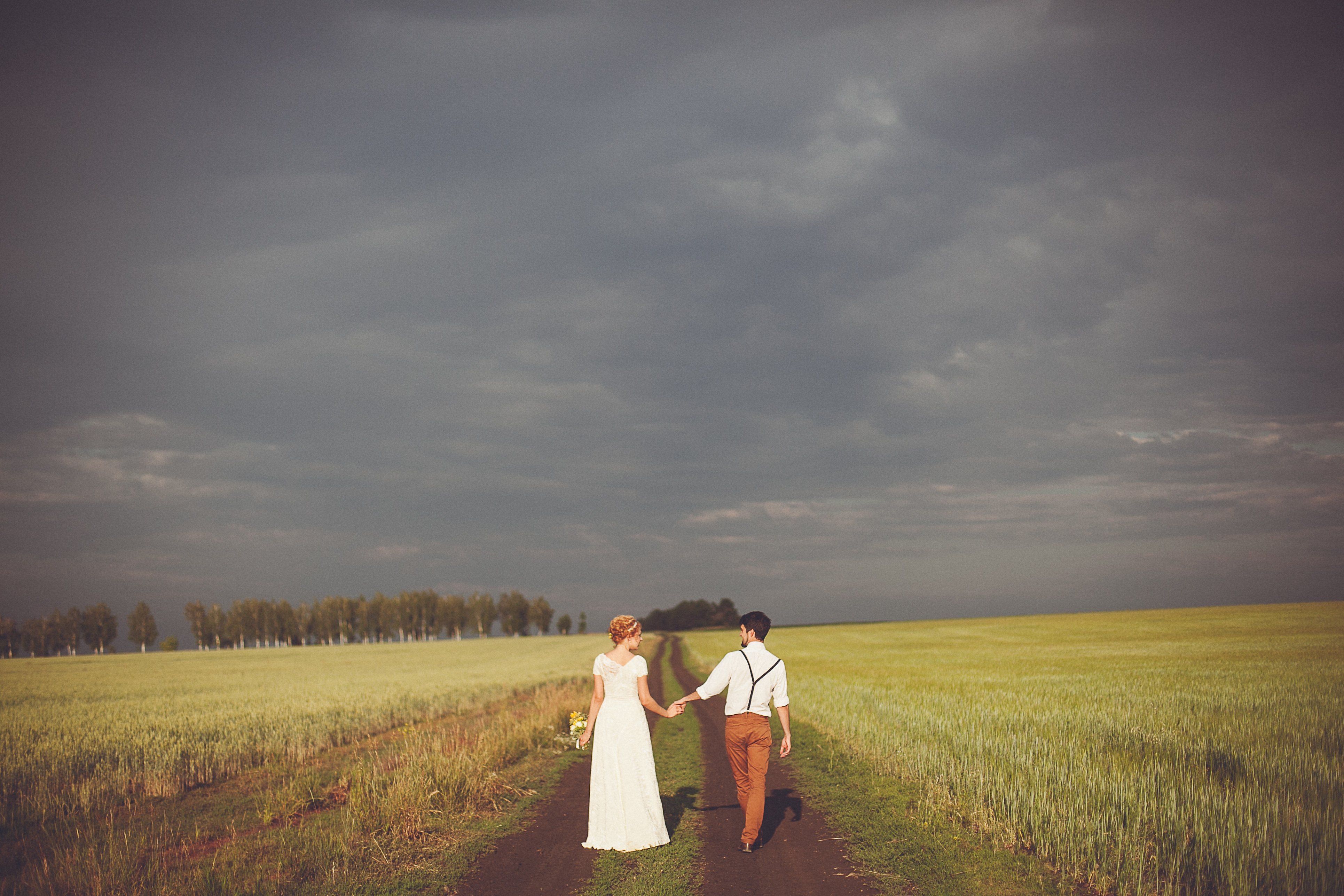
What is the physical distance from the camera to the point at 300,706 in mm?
24953

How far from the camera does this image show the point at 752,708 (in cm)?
766

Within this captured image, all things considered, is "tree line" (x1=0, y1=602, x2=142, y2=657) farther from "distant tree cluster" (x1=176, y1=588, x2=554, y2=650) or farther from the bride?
the bride

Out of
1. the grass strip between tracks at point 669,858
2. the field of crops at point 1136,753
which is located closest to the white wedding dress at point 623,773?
the grass strip between tracks at point 669,858

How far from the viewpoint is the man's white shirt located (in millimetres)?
7609

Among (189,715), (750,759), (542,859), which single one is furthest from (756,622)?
(189,715)

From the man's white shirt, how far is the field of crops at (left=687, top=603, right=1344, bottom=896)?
348 cm

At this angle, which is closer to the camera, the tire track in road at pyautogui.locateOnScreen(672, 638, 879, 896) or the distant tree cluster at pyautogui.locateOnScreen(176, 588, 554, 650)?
the tire track in road at pyautogui.locateOnScreen(672, 638, 879, 896)

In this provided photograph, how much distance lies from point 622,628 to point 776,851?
3.37 meters

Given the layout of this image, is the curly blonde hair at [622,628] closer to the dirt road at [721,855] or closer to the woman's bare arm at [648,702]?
the woman's bare arm at [648,702]

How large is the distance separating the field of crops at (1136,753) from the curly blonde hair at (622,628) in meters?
5.26

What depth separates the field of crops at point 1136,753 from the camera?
6816mm

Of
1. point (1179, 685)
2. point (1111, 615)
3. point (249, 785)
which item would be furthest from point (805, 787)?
point (1111, 615)

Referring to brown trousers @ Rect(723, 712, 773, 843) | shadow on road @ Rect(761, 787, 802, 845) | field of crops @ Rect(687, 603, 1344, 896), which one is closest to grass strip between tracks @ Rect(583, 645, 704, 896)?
brown trousers @ Rect(723, 712, 773, 843)

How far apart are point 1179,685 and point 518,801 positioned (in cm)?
2458
